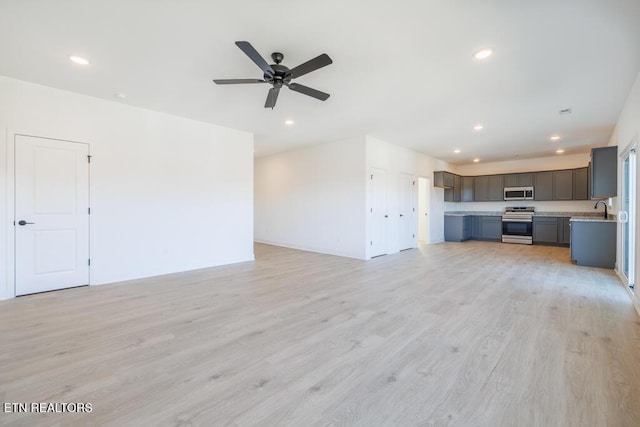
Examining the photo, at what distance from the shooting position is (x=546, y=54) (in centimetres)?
292

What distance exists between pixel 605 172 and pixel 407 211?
3.84m

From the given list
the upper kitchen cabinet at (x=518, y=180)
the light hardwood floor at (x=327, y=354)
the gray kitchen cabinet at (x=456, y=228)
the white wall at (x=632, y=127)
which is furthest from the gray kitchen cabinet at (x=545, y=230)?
the light hardwood floor at (x=327, y=354)

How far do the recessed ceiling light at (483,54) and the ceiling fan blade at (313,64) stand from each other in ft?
5.15

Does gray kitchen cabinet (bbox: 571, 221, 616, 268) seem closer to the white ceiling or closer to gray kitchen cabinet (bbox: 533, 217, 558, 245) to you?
the white ceiling

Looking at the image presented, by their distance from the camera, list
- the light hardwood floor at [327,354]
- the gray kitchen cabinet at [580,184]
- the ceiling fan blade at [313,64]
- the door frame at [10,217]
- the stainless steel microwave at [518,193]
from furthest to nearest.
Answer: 1. the stainless steel microwave at [518,193]
2. the gray kitchen cabinet at [580,184]
3. the door frame at [10,217]
4. the ceiling fan blade at [313,64]
5. the light hardwood floor at [327,354]

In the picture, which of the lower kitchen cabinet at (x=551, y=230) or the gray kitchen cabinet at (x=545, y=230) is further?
the gray kitchen cabinet at (x=545, y=230)

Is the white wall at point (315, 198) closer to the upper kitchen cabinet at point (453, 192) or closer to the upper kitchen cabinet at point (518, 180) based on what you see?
the upper kitchen cabinet at point (453, 192)

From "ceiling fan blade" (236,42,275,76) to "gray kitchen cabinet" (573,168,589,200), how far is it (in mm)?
9407

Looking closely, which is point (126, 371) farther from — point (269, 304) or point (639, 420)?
point (639, 420)

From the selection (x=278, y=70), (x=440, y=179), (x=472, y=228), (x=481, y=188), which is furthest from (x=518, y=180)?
(x=278, y=70)

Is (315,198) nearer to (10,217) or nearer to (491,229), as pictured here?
(10,217)

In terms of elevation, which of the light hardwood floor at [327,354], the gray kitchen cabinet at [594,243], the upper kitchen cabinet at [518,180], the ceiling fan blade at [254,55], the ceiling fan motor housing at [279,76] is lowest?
the light hardwood floor at [327,354]

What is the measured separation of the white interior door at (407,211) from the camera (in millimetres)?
7473

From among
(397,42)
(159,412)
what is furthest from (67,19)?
(159,412)
